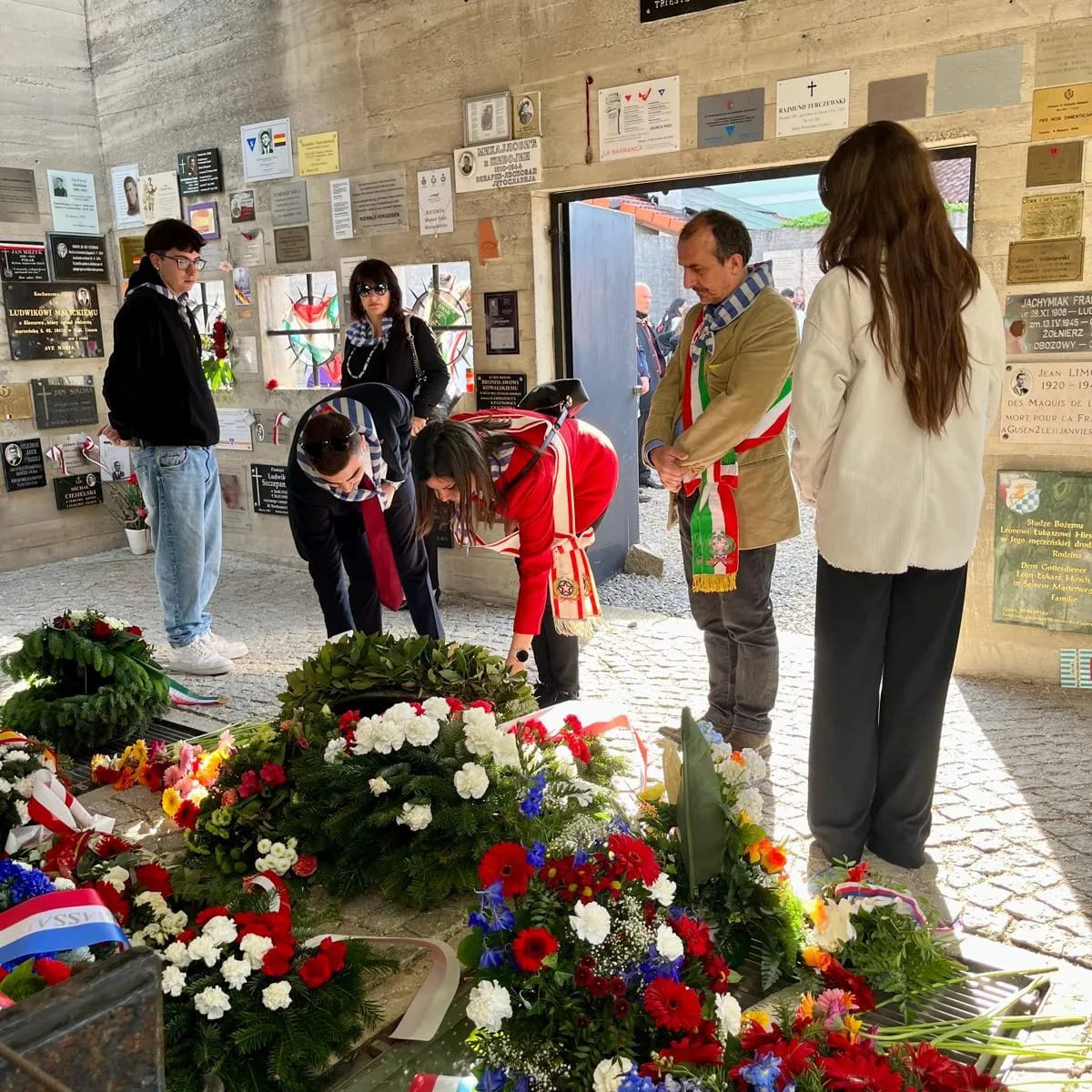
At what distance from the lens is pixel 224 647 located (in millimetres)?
5113

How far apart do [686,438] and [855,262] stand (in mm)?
1039

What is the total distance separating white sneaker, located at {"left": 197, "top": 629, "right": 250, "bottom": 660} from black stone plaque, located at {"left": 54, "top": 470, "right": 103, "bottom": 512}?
3.31 metres

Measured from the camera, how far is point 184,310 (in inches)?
182

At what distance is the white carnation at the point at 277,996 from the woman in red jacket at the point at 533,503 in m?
1.23

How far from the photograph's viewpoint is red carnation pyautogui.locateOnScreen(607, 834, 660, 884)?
168cm

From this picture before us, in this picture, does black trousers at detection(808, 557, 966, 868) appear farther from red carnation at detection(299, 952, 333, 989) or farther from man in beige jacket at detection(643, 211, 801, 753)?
red carnation at detection(299, 952, 333, 989)

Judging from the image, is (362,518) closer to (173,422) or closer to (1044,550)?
(173,422)

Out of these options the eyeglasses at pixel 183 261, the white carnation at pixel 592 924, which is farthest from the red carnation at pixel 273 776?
the eyeglasses at pixel 183 261

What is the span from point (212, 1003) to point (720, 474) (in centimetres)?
230

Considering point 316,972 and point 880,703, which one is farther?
point 880,703

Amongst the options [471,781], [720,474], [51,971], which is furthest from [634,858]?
[720,474]

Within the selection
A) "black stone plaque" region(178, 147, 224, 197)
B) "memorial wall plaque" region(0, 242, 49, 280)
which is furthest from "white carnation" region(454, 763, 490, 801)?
"memorial wall plaque" region(0, 242, 49, 280)

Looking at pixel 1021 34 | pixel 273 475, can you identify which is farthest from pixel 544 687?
pixel 273 475

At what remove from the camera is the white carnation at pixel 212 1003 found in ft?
5.80
